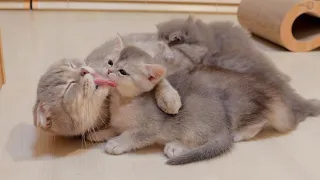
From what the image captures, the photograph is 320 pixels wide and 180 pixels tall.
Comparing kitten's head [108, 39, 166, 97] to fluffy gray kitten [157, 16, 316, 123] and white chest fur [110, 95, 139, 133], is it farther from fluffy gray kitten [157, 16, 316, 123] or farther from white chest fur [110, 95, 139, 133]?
fluffy gray kitten [157, 16, 316, 123]

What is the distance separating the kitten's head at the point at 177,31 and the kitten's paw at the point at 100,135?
42 centimetres

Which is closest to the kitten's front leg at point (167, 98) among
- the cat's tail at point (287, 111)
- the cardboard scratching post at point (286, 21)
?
the cat's tail at point (287, 111)

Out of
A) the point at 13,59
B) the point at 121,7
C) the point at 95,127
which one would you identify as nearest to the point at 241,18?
the point at 121,7

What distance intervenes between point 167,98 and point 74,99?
28cm

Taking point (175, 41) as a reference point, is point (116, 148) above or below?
below

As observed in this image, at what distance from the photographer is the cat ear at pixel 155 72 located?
5.16ft

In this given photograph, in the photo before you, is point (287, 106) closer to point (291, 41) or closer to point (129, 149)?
point (129, 149)

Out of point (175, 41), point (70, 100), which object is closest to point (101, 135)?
point (70, 100)

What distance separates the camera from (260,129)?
1766 mm

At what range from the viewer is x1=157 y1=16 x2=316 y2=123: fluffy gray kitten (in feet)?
5.84

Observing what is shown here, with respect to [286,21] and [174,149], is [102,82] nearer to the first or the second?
[174,149]

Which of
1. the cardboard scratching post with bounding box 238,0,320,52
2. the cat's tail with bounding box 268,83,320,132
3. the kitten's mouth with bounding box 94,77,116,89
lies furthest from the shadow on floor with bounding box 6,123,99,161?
the cardboard scratching post with bounding box 238,0,320,52

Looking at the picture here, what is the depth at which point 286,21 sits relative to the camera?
266 cm

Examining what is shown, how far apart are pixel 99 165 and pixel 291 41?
1533 mm
